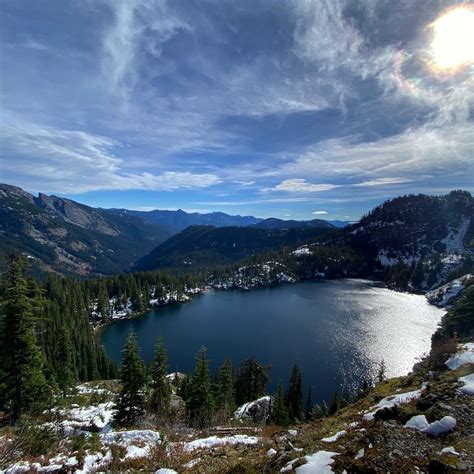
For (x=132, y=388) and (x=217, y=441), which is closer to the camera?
(x=217, y=441)

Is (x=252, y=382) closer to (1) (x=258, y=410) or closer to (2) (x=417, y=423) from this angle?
(1) (x=258, y=410)

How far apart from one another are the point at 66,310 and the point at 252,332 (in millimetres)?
70998

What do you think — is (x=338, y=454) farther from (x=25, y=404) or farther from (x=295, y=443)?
(x=25, y=404)

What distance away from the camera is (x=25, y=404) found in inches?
909

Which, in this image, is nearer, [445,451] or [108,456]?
[445,451]

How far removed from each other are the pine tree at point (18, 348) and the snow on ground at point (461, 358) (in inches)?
1115

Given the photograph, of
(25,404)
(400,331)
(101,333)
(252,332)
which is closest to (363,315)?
(400,331)

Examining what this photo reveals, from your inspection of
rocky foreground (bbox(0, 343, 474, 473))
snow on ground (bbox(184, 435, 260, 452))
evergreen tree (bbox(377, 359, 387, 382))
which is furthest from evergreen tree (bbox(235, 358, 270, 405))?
snow on ground (bbox(184, 435, 260, 452))

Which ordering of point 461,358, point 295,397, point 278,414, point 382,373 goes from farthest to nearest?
point 295,397 < point 382,373 < point 278,414 < point 461,358

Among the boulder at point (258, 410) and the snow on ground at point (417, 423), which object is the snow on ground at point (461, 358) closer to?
the snow on ground at point (417, 423)

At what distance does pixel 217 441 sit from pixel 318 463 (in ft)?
20.4

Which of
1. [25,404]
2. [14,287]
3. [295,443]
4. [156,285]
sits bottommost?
[156,285]

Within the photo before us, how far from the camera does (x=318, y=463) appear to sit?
25.7ft

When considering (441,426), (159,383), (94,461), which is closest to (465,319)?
(441,426)
